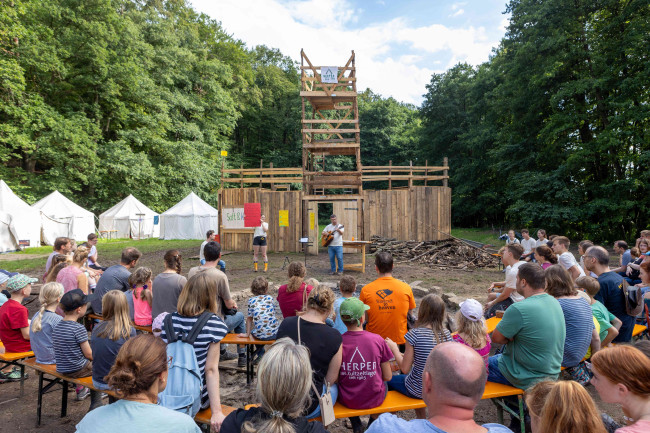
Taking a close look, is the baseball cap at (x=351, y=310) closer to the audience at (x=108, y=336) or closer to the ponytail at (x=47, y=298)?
the audience at (x=108, y=336)

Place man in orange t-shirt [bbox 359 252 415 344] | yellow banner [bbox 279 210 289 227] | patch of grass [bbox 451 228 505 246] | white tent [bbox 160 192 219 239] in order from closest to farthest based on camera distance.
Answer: man in orange t-shirt [bbox 359 252 415 344], yellow banner [bbox 279 210 289 227], patch of grass [bbox 451 228 505 246], white tent [bbox 160 192 219 239]

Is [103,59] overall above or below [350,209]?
above

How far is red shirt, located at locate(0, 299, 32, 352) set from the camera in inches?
169

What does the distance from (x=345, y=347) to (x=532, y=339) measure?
1.72 metres

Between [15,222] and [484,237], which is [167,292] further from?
[484,237]

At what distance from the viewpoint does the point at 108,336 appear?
3361 millimetres

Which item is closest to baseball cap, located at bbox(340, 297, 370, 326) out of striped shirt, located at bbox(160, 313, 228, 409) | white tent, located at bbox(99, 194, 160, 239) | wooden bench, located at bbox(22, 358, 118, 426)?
striped shirt, located at bbox(160, 313, 228, 409)

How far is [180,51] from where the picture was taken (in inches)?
1252

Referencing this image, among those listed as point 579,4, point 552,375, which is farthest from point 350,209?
point 579,4

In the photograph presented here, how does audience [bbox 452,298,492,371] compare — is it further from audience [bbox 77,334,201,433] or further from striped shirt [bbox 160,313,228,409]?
audience [bbox 77,334,201,433]

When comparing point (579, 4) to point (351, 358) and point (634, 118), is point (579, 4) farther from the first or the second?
point (351, 358)

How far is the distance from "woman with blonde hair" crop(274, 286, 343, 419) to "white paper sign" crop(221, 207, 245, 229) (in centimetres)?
1553

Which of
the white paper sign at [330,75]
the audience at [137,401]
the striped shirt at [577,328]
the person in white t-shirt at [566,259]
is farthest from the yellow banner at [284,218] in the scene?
the audience at [137,401]

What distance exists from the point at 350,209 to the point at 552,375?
13780 millimetres
